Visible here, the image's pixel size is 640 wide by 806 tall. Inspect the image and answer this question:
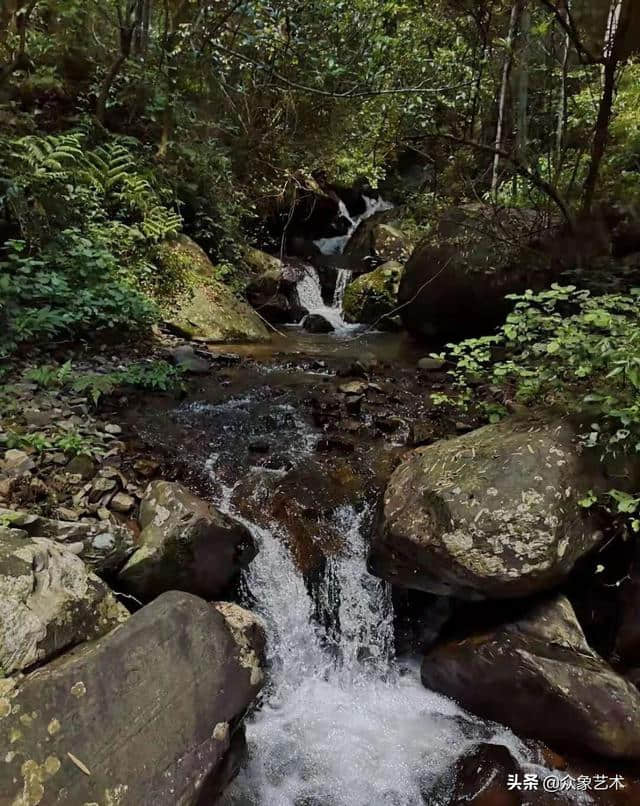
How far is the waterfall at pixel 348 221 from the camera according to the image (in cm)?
1551

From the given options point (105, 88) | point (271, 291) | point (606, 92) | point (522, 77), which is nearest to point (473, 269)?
point (606, 92)

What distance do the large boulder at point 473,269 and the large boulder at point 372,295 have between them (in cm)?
197

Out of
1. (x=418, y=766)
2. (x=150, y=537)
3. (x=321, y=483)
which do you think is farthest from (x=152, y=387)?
(x=418, y=766)

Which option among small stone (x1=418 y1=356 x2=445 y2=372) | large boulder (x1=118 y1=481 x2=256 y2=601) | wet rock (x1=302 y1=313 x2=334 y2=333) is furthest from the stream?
wet rock (x1=302 y1=313 x2=334 y2=333)

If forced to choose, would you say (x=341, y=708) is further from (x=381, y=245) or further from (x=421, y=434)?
(x=381, y=245)

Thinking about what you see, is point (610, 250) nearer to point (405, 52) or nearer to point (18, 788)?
point (405, 52)

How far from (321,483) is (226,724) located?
7.82 feet

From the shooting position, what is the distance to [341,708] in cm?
357

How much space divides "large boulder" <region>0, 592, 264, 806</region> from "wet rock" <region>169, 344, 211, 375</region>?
4.38 m

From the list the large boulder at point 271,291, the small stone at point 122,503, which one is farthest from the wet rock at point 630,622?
the large boulder at point 271,291

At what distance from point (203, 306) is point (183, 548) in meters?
6.07

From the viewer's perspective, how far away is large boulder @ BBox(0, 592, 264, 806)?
200 centimetres

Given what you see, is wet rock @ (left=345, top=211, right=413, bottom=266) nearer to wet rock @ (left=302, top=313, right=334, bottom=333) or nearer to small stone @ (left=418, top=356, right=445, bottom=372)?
wet rock @ (left=302, top=313, right=334, bottom=333)

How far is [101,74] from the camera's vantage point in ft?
32.2
